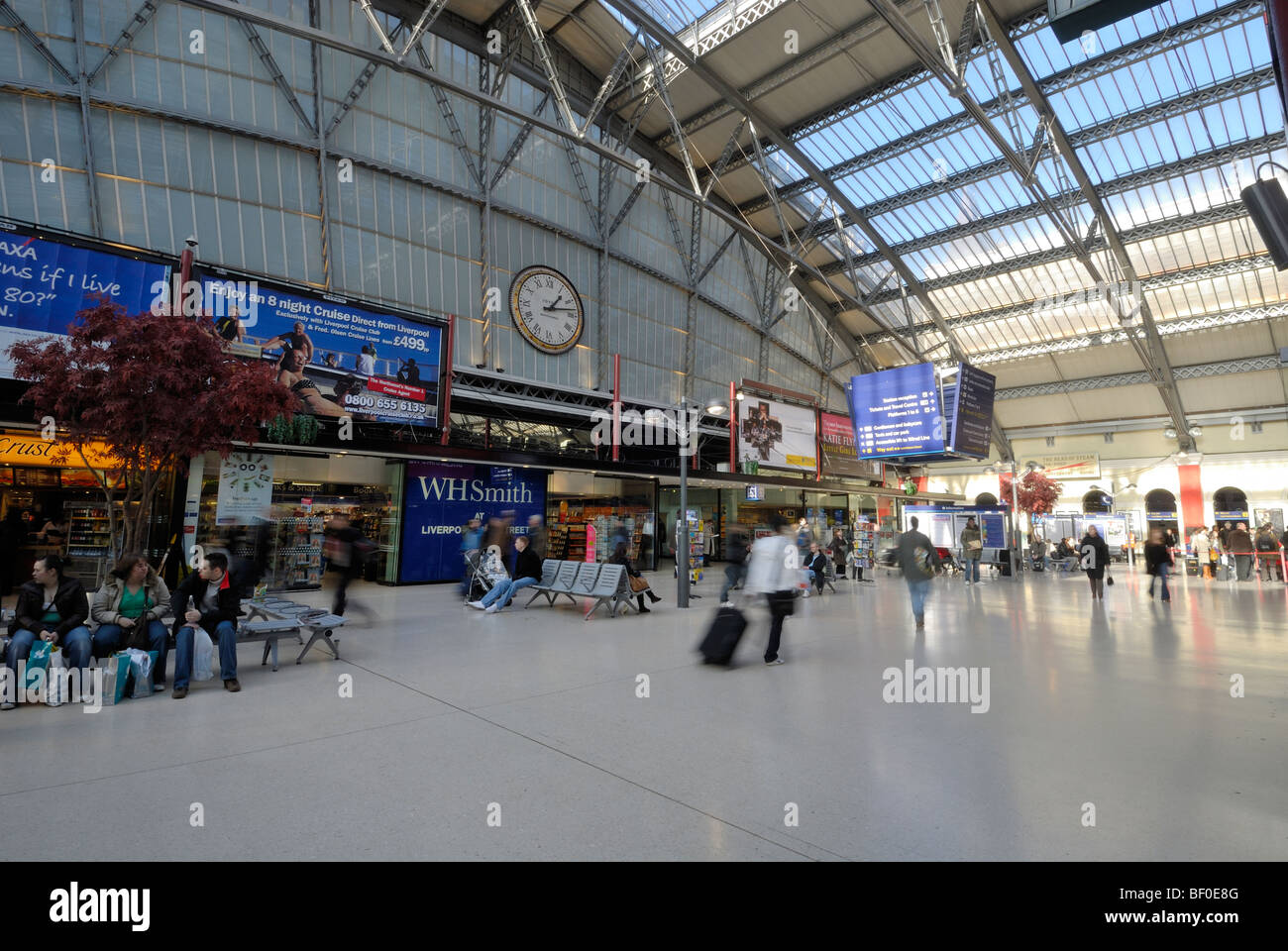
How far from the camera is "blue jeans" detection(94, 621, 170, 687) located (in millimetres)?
5910

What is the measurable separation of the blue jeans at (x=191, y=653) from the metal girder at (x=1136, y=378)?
39.8 meters

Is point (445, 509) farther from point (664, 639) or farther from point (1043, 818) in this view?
point (1043, 818)

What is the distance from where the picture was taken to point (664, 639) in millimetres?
9195

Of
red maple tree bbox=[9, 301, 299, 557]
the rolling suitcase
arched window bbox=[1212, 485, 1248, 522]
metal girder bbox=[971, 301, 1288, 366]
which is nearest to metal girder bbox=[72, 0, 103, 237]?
red maple tree bbox=[9, 301, 299, 557]

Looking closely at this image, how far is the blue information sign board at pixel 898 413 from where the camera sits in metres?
17.7

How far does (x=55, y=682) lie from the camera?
557 centimetres

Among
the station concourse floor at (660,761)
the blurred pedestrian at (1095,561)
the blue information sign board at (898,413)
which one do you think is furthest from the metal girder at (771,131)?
the station concourse floor at (660,761)

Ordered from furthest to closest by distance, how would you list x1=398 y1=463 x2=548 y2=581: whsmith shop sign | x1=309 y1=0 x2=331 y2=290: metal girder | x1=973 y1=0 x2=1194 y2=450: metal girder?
x1=973 y1=0 x2=1194 y2=450: metal girder < x1=309 y1=0 x2=331 y2=290: metal girder < x1=398 y1=463 x2=548 y2=581: whsmith shop sign

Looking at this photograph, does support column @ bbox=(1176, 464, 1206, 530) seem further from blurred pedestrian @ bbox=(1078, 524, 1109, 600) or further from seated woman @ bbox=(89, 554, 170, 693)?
seated woman @ bbox=(89, 554, 170, 693)

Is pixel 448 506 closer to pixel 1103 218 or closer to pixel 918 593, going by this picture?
pixel 918 593

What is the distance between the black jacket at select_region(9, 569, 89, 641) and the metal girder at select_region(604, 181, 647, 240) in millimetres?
21548

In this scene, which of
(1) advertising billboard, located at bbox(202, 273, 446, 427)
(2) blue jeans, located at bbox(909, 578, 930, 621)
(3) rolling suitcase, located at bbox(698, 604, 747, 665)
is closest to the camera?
(3) rolling suitcase, located at bbox(698, 604, 747, 665)

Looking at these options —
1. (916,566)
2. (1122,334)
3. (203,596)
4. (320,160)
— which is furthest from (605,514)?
(1122,334)

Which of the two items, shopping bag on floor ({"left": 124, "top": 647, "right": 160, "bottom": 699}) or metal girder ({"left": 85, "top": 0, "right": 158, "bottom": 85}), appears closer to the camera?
shopping bag on floor ({"left": 124, "top": 647, "right": 160, "bottom": 699})
